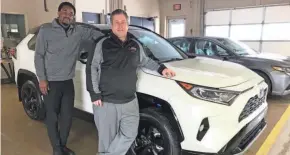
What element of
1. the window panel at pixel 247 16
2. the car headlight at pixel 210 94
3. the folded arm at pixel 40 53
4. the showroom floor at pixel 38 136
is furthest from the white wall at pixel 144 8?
the car headlight at pixel 210 94

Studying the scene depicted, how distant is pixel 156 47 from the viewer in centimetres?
306

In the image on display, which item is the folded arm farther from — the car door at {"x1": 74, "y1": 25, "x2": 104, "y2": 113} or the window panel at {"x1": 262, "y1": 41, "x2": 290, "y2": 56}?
the window panel at {"x1": 262, "y1": 41, "x2": 290, "y2": 56}

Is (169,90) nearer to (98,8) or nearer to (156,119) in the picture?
(156,119)

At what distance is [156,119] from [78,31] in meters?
1.20

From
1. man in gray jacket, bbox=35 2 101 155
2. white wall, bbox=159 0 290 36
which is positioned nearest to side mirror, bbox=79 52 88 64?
man in gray jacket, bbox=35 2 101 155

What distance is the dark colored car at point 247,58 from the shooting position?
4793 millimetres

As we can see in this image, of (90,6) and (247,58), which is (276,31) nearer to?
(247,58)

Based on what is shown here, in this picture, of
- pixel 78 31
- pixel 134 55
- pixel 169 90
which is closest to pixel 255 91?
pixel 169 90

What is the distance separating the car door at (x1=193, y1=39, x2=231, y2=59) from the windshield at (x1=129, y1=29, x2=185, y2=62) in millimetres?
2431

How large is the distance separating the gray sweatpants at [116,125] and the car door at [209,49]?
143 inches

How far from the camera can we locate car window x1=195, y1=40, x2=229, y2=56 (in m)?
5.51

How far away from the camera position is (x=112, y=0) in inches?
418

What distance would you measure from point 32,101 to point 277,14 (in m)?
10.4

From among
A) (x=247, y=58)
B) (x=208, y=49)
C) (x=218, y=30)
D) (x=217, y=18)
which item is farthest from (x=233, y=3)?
(x=247, y=58)
